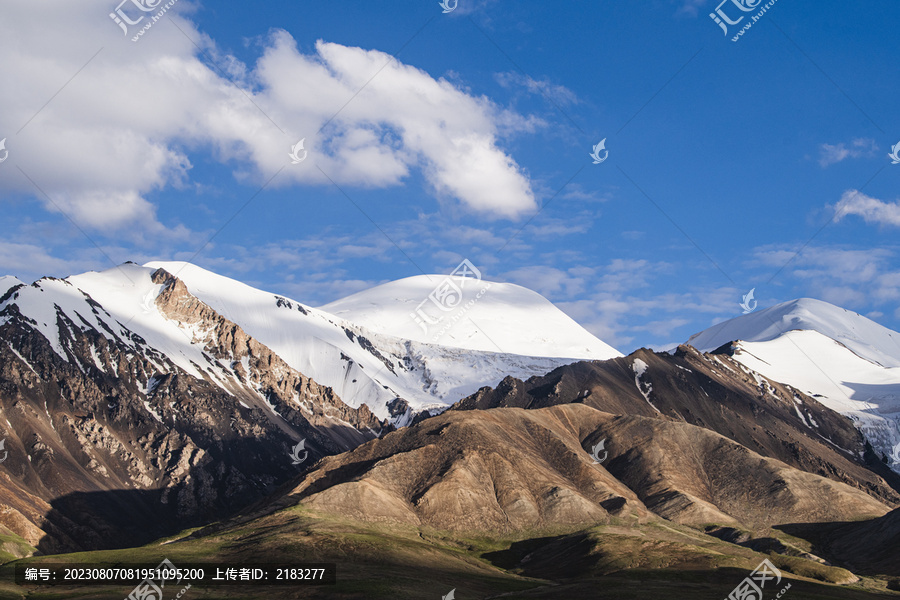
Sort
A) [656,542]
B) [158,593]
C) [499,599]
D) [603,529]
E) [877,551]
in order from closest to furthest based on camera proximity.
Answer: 1. [158,593]
2. [499,599]
3. [656,542]
4. [603,529]
5. [877,551]

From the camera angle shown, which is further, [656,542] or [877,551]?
[877,551]

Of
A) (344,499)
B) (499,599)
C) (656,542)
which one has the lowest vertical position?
(499,599)

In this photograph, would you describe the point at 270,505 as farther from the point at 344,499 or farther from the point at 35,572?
the point at 35,572

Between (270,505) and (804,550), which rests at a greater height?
(270,505)

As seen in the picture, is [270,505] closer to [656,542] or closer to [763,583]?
[656,542]

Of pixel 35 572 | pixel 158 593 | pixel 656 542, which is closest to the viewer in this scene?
pixel 158 593

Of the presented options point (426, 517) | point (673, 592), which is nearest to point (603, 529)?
point (426, 517)

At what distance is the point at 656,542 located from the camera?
14650 cm

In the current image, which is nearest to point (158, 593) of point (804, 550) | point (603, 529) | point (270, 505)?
point (270, 505)

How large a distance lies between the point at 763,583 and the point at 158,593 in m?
83.9

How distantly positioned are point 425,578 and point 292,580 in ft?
63.3

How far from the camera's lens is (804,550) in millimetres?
182375

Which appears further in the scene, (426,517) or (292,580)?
(426,517)

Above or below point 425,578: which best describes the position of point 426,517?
above
